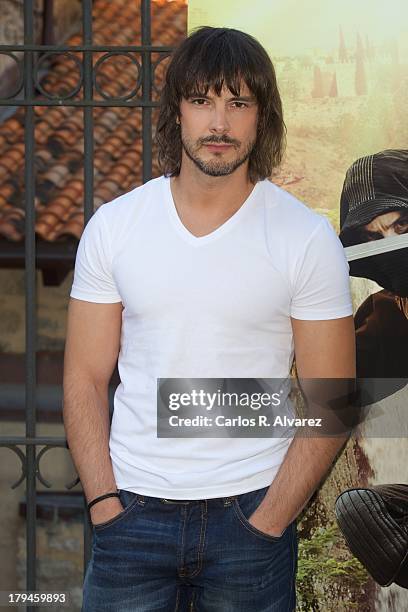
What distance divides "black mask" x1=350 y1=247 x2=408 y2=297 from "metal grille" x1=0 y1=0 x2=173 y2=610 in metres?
0.82

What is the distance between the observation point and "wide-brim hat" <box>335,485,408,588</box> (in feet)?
11.9

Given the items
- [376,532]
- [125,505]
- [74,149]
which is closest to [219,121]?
[125,505]

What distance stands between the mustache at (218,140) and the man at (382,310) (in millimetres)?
939

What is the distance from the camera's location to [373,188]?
3605mm

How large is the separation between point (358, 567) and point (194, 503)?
1180 mm

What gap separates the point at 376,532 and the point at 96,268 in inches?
57.2

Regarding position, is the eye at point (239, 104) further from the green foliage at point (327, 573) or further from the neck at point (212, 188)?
the green foliage at point (327, 573)

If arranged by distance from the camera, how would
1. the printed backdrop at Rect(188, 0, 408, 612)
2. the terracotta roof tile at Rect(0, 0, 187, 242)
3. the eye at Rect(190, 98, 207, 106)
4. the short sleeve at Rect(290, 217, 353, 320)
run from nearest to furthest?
1. the short sleeve at Rect(290, 217, 353, 320)
2. the eye at Rect(190, 98, 207, 106)
3. the printed backdrop at Rect(188, 0, 408, 612)
4. the terracotta roof tile at Rect(0, 0, 187, 242)

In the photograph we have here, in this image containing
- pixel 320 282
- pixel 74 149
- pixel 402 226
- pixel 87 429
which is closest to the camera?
pixel 320 282

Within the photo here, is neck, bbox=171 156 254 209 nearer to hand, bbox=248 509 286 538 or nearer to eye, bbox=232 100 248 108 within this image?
eye, bbox=232 100 248 108

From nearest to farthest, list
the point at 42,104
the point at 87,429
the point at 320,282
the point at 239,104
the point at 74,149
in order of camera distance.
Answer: the point at 320,282
the point at 239,104
the point at 87,429
the point at 42,104
the point at 74,149

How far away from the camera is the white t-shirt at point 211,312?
2715 millimetres

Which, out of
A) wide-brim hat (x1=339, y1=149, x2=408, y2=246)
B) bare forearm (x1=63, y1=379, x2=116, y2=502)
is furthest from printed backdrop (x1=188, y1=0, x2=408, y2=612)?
bare forearm (x1=63, y1=379, x2=116, y2=502)

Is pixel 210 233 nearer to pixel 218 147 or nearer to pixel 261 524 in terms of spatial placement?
pixel 218 147
